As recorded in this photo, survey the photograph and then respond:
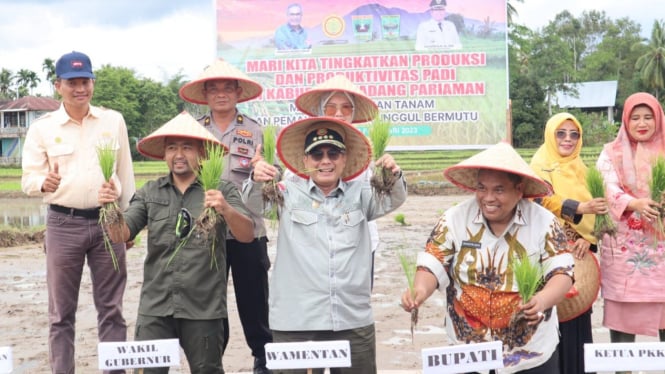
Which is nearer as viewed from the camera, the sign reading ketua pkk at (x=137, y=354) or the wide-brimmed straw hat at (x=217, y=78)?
the sign reading ketua pkk at (x=137, y=354)

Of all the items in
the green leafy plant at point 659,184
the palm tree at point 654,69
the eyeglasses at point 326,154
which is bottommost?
the green leafy plant at point 659,184

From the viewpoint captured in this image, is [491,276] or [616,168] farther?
[616,168]

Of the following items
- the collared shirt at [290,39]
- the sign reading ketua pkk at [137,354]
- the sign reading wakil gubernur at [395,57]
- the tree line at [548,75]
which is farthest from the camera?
the tree line at [548,75]

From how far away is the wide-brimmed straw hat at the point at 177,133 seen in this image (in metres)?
3.47

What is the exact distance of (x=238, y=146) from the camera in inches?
168

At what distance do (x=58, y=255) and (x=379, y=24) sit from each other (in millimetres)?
13147

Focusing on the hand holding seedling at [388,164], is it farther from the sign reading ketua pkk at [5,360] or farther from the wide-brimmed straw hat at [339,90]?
the sign reading ketua pkk at [5,360]

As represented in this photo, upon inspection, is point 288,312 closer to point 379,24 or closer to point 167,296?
point 167,296

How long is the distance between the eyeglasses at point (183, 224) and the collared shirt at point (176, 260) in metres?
0.03

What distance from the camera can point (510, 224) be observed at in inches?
118

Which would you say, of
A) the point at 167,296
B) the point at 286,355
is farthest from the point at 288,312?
the point at 167,296

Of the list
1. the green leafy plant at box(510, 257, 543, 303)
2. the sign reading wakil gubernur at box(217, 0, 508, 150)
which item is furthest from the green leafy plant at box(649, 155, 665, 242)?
the sign reading wakil gubernur at box(217, 0, 508, 150)

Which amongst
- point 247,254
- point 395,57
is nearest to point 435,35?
point 395,57

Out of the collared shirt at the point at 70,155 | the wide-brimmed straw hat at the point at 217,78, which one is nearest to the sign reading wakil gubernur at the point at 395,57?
the wide-brimmed straw hat at the point at 217,78
